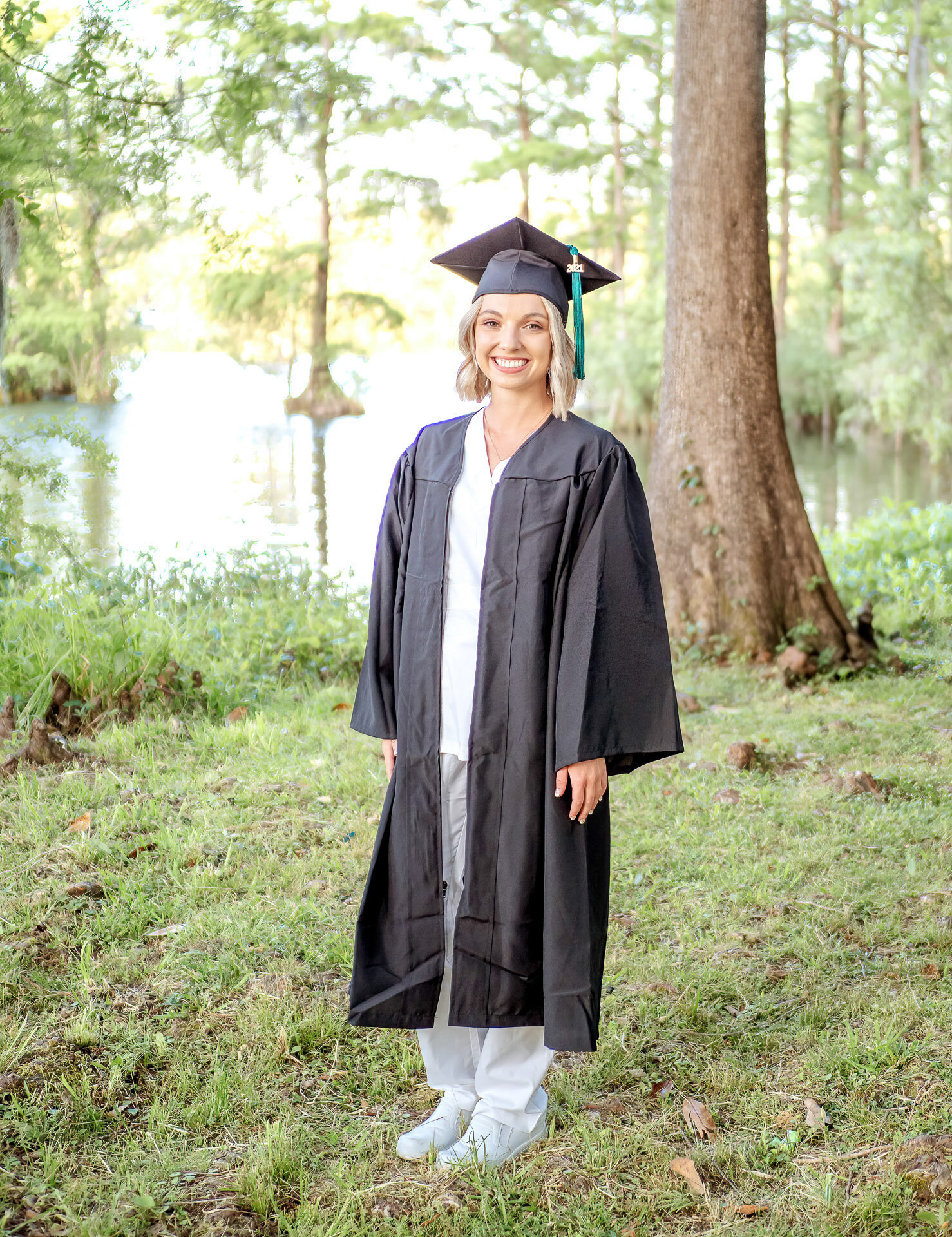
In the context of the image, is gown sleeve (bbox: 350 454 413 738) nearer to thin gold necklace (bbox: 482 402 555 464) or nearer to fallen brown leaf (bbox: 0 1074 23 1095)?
thin gold necklace (bbox: 482 402 555 464)

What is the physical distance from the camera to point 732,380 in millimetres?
6117

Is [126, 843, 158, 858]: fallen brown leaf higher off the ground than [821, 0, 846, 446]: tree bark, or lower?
lower

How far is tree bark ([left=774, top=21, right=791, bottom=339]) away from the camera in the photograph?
82.0ft

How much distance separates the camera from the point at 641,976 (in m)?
3.16

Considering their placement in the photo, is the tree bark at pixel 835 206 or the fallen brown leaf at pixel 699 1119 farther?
the tree bark at pixel 835 206

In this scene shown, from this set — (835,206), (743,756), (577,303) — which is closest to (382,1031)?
(577,303)

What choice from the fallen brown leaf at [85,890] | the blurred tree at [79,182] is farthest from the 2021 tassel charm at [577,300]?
the blurred tree at [79,182]

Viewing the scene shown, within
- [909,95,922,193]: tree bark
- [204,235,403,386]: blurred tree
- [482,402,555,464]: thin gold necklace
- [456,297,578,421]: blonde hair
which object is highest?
[909,95,922,193]: tree bark

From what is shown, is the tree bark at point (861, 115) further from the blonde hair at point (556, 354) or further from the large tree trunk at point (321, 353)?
the blonde hair at point (556, 354)

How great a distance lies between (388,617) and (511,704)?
0.40 meters

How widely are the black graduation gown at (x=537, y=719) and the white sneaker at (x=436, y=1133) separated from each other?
272 mm

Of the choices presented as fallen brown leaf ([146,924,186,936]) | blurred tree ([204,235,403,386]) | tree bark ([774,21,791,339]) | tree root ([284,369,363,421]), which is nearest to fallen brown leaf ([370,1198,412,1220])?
fallen brown leaf ([146,924,186,936])

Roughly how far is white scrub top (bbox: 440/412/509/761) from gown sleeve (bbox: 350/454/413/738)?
0.17 m

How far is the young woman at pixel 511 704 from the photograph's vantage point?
7.32 feet
